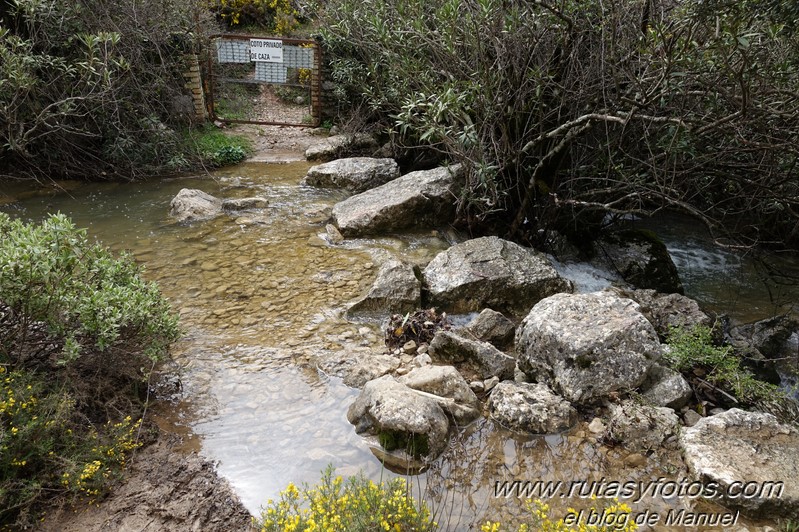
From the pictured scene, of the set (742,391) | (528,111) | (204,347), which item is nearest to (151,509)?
(204,347)

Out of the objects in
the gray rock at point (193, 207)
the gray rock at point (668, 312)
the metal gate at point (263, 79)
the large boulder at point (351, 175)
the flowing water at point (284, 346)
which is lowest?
the flowing water at point (284, 346)

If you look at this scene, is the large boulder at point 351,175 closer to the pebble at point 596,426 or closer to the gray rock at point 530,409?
the gray rock at point 530,409

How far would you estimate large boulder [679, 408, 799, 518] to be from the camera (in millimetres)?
3174

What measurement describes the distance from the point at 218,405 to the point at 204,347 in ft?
2.72

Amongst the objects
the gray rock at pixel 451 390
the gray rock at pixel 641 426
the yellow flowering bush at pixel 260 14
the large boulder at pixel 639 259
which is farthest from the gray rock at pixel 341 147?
the gray rock at pixel 641 426

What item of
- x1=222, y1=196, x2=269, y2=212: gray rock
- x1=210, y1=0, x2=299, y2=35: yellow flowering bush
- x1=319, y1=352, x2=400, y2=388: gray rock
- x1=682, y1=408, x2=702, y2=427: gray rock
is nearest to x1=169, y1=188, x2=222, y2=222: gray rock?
x1=222, y1=196, x2=269, y2=212: gray rock

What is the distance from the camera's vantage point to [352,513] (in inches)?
111

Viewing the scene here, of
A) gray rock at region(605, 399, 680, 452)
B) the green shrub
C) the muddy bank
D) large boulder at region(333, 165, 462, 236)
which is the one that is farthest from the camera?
the green shrub

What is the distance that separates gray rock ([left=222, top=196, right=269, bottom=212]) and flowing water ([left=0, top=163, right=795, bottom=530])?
16 centimetres

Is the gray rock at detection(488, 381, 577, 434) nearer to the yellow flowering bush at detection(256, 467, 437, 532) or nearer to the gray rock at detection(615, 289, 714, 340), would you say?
the yellow flowering bush at detection(256, 467, 437, 532)

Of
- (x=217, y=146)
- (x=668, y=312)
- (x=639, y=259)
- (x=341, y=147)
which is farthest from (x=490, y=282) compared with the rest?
(x=217, y=146)

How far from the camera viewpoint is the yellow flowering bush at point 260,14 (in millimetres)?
15672

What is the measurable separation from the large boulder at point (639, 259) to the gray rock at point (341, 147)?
5576mm

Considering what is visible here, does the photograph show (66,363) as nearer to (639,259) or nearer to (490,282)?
(490,282)
